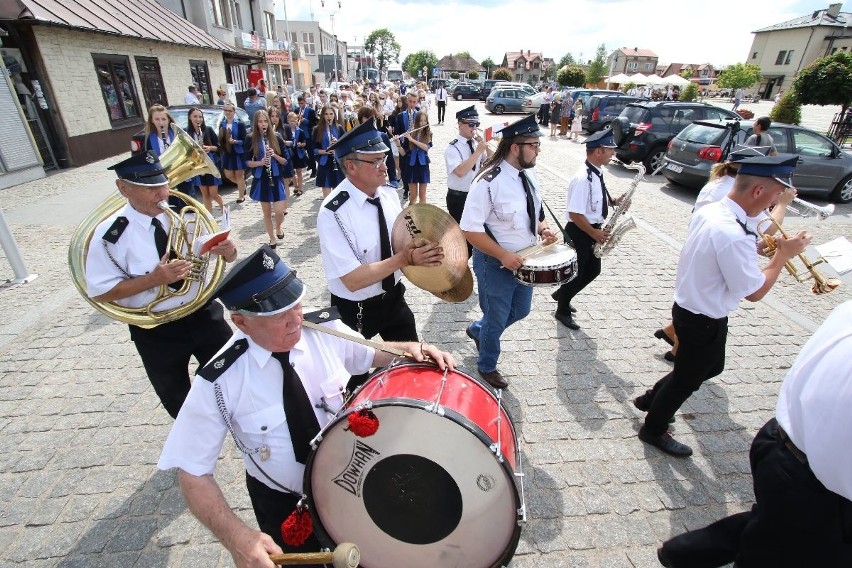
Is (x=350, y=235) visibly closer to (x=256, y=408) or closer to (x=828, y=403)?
(x=256, y=408)

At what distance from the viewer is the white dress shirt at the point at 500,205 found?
143 inches

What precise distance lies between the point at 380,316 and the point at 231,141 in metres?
7.10

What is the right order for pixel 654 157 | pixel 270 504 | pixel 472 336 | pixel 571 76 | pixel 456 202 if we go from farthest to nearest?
pixel 571 76, pixel 654 157, pixel 456 202, pixel 472 336, pixel 270 504

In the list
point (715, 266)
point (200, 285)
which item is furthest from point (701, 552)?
point (200, 285)

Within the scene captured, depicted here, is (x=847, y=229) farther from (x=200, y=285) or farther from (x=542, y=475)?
(x=200, y=285)

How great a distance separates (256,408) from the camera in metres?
1.86

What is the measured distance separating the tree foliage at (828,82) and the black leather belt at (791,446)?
2192 centimetres

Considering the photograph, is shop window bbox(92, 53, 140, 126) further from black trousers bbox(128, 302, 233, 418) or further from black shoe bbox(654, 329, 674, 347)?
black shoe bbox(654, 329, 674, 347)

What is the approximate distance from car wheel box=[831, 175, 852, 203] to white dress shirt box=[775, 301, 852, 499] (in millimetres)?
11860

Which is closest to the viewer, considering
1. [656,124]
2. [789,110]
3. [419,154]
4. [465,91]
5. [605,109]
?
[419,154]

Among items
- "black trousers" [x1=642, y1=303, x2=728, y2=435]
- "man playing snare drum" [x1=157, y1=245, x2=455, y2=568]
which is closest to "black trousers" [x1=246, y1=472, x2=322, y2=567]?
"man playing snare drum" [x1=157, y1=245, x2=455, y2=568]

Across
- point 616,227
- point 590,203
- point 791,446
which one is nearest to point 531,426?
point 791,446

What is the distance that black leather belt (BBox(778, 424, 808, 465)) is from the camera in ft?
6.29

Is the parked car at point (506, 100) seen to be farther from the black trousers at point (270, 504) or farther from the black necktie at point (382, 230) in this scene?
the black trousers at point (270, 504)
